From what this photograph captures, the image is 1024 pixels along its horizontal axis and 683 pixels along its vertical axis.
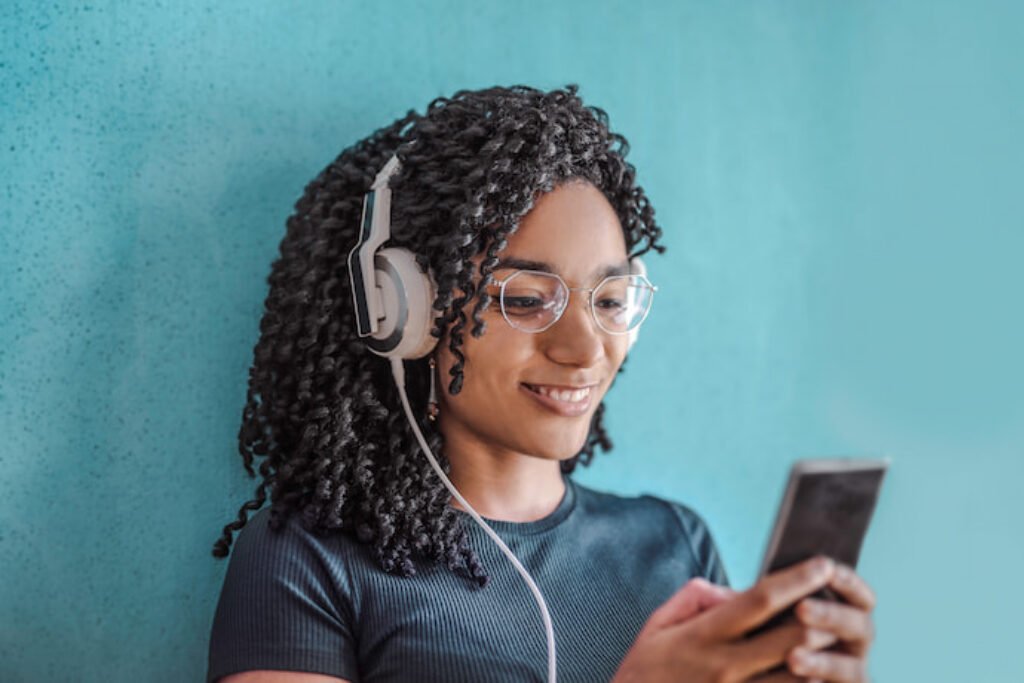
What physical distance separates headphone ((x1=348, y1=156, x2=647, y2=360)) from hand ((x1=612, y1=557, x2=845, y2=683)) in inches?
17.6

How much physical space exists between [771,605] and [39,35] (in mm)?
1010

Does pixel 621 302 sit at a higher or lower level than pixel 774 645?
higher

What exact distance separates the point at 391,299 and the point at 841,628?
600 mm

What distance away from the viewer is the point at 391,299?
112 centimetres

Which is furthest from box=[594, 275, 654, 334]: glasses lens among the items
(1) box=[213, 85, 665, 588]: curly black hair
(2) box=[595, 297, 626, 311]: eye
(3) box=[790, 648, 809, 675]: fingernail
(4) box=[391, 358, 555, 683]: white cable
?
(3) box=[790, 648, 809, 675]: fingernail

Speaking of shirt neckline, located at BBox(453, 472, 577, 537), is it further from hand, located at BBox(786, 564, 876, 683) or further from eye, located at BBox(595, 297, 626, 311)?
hand, located at BBox(786, 564, 876, 683)

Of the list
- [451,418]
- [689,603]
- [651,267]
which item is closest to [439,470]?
[451,418]

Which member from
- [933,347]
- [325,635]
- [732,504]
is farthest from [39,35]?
[933,347]

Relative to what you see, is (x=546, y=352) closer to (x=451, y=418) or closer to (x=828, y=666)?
(x=451, y=418)

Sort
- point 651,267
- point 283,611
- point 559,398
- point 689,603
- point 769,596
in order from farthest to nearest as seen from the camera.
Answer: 1. point 651,267
2. point 559,398
3. point 283,611
4. point 689,603
5. point 769,596

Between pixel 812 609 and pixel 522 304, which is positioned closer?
pixel 812 609

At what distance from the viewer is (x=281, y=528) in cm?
112

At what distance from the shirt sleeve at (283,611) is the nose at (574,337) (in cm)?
36

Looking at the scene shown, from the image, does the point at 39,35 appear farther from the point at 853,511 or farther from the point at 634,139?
the point at 853,511
